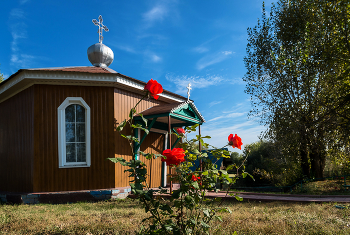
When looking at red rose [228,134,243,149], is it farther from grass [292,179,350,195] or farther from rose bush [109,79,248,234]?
grass [292,179,350,195]

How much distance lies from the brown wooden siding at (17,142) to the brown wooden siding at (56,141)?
1.03 ft

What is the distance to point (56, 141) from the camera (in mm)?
7816

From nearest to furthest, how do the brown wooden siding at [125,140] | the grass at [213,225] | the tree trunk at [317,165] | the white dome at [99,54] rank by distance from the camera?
the grass at [213,225] → the brown wooden siding at [125,140] → the white dome at [99,54] → the tree trunk at [317,165]

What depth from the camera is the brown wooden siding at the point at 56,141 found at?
7.64 m

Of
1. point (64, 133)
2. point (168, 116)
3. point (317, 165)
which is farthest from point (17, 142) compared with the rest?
point (317, 165)

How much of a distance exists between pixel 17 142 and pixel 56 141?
1.87 m

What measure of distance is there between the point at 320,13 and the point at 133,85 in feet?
30.9

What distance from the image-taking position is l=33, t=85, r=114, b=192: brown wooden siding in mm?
7641

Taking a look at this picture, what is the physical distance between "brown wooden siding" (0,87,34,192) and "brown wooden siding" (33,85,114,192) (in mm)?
314

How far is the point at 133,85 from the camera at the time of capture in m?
8.54

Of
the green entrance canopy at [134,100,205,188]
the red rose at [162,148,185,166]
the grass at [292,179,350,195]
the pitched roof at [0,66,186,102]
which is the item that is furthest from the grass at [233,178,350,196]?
the red rose at [162,148,185,166]

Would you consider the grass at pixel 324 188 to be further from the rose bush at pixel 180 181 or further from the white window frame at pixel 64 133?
the rose bush at pixel 180 181

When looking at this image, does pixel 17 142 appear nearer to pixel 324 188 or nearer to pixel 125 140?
pixel 125 140

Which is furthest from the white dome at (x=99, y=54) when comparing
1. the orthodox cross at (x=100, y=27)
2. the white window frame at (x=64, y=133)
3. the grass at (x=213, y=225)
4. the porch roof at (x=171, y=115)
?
the grass at (x=213, y=225)
